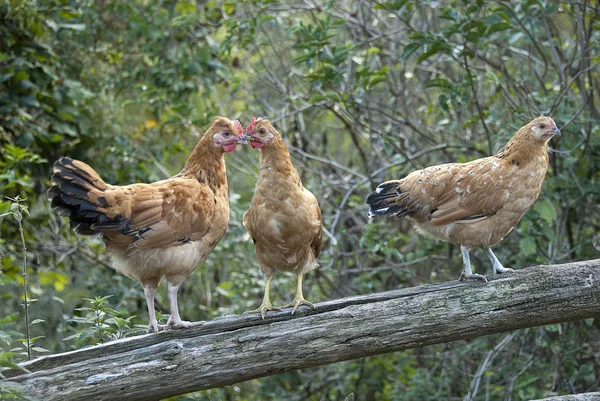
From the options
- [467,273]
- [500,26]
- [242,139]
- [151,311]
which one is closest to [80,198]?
[151,311]

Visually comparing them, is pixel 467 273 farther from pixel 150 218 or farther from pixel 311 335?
pixel 150 218

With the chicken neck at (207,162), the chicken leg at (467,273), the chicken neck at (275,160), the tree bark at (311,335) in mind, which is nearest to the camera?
the tree bark at (311,335)

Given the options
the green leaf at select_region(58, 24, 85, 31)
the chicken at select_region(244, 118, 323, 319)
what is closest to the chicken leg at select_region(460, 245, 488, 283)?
the chicken at select_region(244, 118, 323, 319)

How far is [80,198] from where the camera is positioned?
13.3 feet

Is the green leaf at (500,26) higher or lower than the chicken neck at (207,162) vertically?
higher

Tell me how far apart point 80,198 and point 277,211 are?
112cm

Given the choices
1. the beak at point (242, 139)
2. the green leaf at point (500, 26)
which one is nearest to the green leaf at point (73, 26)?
the beak at point (242, 139)

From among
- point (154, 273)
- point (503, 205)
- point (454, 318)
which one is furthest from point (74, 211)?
point (503, 205)

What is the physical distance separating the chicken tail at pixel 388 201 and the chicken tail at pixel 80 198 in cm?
159

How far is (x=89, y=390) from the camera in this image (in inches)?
136

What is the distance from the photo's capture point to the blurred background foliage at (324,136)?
5.93 metres

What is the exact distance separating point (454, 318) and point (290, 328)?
0.88 m

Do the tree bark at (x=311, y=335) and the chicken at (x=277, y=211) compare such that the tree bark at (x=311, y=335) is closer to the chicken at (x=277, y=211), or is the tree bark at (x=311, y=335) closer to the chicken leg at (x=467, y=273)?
the chicken leg at (x=467, y=273)

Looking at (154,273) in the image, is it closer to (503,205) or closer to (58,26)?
(503,205)
